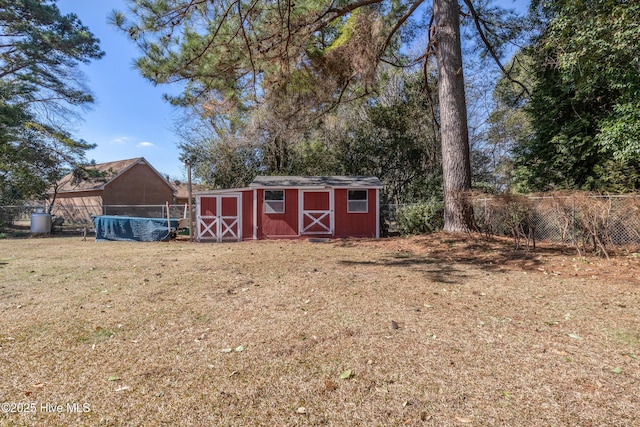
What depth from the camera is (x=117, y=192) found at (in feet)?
78.2

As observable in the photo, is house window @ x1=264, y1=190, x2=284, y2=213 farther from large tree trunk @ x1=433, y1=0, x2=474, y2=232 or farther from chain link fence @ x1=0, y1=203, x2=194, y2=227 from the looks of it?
chain link fence @ x1=0, y1=203, x2=194, y2=227

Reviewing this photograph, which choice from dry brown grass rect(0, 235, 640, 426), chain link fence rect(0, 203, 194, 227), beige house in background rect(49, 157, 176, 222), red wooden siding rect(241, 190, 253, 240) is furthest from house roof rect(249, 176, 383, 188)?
beige house in background rect(49, 157, 176, 222)

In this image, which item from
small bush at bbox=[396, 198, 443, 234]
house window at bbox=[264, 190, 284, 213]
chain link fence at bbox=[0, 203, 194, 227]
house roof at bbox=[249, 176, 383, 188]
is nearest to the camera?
small bush at bbox=[396, 198, 443, 234]

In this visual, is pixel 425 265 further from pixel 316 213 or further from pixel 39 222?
pixel 39 222

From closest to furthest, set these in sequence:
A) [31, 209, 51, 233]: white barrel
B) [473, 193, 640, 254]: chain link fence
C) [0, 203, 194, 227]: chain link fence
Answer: [473, 193, 640, 254]: chain link fence
[31, 209, 51, 233]: white barrel
[0, 203, 194, 227]: chain link fence

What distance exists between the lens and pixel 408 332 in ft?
10.9

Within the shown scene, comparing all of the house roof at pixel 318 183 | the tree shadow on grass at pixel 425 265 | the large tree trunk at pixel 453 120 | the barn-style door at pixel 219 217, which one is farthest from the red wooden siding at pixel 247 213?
the large tree trunk at pixel 453 120

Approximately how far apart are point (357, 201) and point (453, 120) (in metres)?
4.60

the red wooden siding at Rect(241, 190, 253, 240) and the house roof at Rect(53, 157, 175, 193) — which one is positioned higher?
the house roof at Rect(53, 157, 175, 193)

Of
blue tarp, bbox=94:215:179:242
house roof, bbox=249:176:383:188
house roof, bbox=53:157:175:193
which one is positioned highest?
house roof, bbox=53:157:175:193

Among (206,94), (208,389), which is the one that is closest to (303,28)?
(206,94)

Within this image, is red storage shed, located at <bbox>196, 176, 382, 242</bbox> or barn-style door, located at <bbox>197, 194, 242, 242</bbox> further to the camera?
barn-style door, located at <bbox>197, 194, 242, 242</bbox>

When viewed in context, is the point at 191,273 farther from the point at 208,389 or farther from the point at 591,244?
the point at 591,244

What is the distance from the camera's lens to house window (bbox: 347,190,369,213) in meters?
12.6
